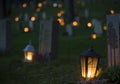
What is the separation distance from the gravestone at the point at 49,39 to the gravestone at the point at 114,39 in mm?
4298

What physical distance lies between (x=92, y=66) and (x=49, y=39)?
19.3 ft

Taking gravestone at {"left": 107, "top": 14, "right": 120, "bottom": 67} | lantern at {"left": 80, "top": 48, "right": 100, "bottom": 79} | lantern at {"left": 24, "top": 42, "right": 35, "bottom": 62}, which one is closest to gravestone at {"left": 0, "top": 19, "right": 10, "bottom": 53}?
lantern at {"left": 24, "top": 42, "right": 35, "bottom": 62}

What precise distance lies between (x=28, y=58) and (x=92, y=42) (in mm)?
8020

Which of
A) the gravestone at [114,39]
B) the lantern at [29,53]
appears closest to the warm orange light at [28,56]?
the lantern at [29,53]

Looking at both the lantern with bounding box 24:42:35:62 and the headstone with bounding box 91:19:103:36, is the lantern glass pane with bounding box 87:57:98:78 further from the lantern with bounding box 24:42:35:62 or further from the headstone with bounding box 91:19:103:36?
the headstone with bounding box 91:19:103:36

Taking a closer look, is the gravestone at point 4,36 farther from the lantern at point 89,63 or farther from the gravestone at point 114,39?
the lantern at point 89,63

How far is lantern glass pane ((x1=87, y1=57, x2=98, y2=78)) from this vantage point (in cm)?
1033

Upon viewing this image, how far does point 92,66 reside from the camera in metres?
10.4

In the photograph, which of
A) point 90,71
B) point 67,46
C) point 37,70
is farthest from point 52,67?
point 67,46

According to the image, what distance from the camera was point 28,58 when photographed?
1594cm

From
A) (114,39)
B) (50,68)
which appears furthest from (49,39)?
(114,39)

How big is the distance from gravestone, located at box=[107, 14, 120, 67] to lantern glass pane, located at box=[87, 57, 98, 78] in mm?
1737

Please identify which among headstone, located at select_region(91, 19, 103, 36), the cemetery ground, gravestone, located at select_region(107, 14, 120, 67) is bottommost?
the cemetery ground

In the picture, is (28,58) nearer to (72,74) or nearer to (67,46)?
(72,74)
